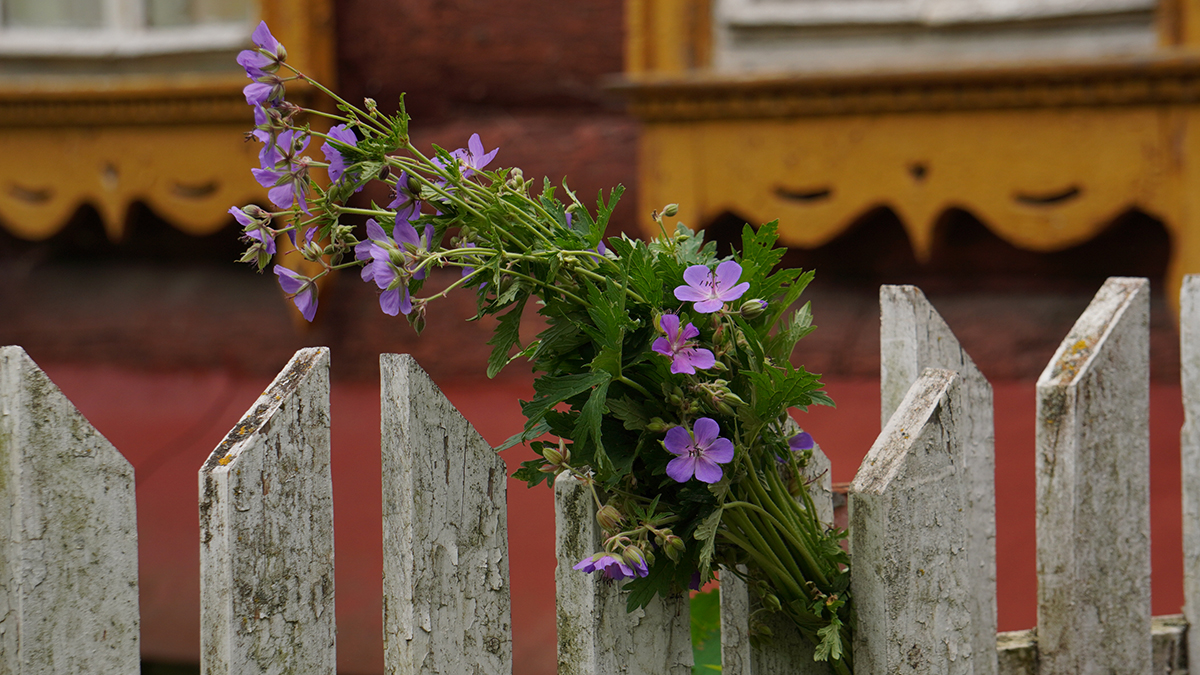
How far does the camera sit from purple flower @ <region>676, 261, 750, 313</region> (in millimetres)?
881

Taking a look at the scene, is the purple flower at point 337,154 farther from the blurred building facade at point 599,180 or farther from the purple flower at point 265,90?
the blurred building facade at point 599,180

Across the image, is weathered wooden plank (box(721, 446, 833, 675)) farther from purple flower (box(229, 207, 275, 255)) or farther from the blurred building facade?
the blurred building facade

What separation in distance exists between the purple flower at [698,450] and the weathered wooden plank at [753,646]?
28cm

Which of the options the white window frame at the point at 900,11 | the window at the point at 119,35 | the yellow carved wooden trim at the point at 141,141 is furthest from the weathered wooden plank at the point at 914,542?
the window at the point at 119,35

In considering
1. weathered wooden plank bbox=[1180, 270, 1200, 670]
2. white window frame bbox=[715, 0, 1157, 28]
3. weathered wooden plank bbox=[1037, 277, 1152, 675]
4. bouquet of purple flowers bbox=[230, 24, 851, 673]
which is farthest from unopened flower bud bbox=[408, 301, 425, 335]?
white window frame bbox=[715, 0, 1157, 28]

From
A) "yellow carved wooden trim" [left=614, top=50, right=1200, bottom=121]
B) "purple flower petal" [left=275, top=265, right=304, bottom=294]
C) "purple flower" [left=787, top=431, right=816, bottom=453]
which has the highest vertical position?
"yellow carved wooden trim" [left=614, top=50, right=1200, bottom=121]

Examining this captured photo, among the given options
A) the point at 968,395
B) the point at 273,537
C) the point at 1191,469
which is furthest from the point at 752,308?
the point at 1191,469

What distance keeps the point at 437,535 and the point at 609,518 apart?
187 millimetres

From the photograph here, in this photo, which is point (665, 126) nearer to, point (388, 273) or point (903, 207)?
point (903, 207)

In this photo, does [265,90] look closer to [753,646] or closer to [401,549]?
[401,549]

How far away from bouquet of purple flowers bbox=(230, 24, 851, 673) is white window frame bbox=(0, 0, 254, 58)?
2.45 metres

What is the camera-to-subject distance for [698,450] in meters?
0.89

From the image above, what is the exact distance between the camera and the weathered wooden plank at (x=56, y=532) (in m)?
0.90

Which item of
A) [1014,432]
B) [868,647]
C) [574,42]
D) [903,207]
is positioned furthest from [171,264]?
[868,647]
